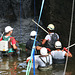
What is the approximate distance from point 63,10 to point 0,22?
832 cm

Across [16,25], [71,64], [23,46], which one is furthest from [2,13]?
[71,64]

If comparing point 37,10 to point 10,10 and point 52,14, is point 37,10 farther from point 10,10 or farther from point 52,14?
point 52,14

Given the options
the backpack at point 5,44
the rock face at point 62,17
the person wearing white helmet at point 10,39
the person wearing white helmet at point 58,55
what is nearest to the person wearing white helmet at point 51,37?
the person wearing white helmet at point 58,55

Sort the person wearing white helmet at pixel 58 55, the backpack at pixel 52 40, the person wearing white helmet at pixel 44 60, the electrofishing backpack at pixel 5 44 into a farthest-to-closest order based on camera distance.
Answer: the electrofishing backpack at pixel 5 44
the backpack at pixel 52 40
the person wearing white helmet at pixel 58 55
the person wearing white helmet at pixel 44 60

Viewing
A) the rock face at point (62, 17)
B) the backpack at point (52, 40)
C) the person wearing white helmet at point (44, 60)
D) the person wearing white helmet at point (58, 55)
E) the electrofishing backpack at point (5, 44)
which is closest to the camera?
the person wearing white helmet at point (44, 60)

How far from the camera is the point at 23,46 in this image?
414 inches

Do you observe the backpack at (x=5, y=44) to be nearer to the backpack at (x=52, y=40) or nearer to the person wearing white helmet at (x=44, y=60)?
the backpack at (x=52, y=40)

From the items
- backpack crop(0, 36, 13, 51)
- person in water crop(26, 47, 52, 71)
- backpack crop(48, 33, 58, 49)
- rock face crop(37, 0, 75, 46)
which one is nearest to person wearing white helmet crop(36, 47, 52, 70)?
person in water crop(26, 47, 52, 71)

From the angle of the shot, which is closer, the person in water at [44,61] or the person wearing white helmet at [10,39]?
the person in water at [44,61]

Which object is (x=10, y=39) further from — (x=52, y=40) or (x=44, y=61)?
(x=44, y=61)

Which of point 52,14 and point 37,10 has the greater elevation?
point 37,10

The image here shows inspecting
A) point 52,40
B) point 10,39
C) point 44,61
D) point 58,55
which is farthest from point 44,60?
point 10,39

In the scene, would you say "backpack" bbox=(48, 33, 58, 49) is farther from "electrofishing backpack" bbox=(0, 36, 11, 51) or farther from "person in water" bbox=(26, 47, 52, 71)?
"electrofishing backpack" bbox=(0, 36, 11, 51)

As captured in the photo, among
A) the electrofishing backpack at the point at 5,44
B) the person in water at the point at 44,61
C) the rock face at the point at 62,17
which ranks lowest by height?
the person in water at the point at 44,61
